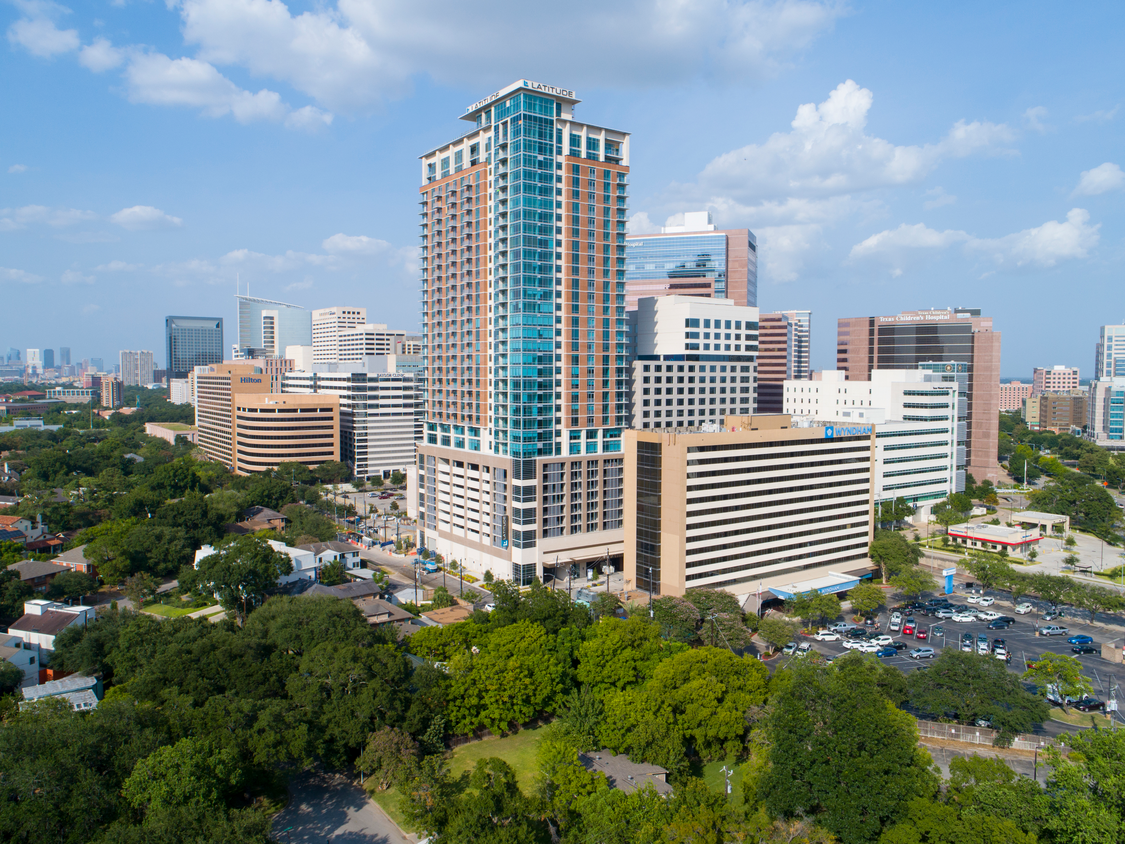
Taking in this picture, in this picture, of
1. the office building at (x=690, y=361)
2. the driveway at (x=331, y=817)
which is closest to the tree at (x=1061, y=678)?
the driveway at (x=331, y=817)

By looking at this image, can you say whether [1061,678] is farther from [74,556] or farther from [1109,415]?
[1109,415]

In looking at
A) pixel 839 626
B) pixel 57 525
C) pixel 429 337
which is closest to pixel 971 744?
pixel 839 626

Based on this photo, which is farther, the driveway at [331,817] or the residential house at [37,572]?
the residential house at [37,572]

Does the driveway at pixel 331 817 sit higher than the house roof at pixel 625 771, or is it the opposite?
the house roof at pixel 625 771

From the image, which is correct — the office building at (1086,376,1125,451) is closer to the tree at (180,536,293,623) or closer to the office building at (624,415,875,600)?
the office building at (624,415,875,600)

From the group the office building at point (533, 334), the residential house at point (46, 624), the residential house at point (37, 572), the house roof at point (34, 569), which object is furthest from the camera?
the office building at point (533, 334)

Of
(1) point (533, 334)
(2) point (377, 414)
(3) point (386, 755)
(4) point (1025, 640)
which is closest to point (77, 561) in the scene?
Answer: (1) point (533, 334)

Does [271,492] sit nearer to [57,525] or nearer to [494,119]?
[57,525]

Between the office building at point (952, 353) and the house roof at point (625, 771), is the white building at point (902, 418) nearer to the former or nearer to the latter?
the office building at point (952, 353)
